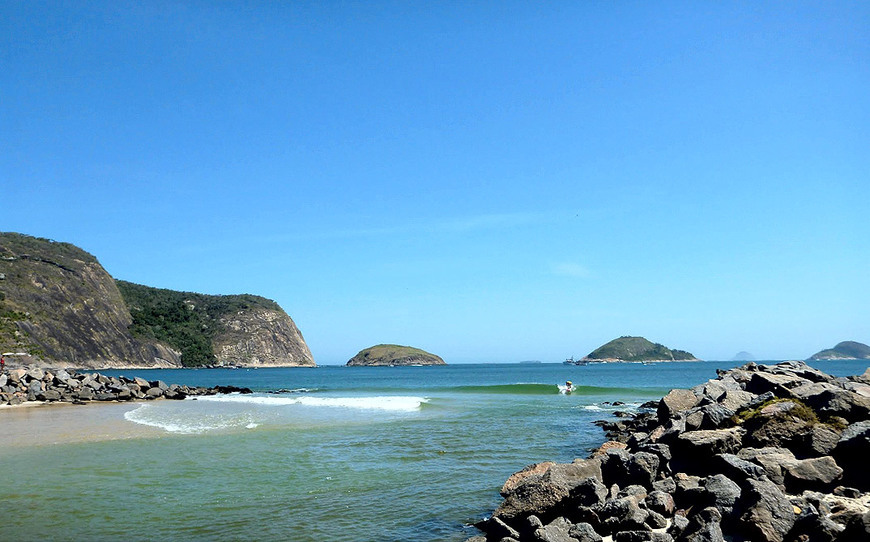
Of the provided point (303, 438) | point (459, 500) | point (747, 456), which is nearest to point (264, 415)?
point (303, 438)

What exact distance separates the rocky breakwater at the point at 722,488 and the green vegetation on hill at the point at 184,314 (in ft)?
436

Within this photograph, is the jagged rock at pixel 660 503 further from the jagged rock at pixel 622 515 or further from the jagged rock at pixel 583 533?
the jagged rock at pixel 583 533

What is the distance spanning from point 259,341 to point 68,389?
125 m

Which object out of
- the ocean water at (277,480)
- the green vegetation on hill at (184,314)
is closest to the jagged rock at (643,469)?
the ocean water at (277,480)

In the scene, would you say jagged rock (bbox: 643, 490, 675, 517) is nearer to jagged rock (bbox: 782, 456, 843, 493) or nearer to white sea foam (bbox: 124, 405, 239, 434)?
jagged rock (bbox: 782, 456, 843, 493)

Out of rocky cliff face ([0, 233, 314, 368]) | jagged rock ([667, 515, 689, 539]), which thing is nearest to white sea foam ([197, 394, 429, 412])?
jagged rock ([667, 515, 689, 539])

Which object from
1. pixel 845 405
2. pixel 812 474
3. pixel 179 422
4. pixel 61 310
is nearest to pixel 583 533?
pixel 812 474

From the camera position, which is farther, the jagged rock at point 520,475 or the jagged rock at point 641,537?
the jagged rock at point 520,475

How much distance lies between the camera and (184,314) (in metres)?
160

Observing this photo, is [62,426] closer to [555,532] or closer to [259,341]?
[555,532]

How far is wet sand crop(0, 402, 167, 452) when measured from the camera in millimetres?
19672

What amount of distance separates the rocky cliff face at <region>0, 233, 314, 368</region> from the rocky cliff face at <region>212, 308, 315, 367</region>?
0.28m

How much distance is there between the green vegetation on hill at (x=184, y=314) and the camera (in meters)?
145

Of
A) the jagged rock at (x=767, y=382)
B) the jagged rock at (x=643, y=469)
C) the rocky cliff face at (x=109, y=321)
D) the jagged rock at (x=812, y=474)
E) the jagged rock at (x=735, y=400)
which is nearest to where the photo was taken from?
the jagged rock at (x=812, y=474)
